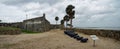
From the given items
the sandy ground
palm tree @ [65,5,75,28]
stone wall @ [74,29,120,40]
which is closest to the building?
palm tree @ [65,5,75,28]

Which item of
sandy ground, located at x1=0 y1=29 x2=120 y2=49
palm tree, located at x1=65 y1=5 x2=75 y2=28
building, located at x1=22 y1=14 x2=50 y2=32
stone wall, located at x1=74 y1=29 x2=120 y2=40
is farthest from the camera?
palm tree, located at x1=65 y1=5 x2=75 y2=28

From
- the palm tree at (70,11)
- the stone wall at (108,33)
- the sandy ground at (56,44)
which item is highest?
the palm tree at (70,11)

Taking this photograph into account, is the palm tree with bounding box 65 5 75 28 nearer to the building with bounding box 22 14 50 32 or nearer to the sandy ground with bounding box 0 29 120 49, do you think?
the building with bounding box 22 14 50 32

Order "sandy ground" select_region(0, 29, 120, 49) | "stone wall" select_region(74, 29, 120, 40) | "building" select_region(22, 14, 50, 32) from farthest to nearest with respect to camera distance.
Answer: "building" select_region(22, 14, 50, 32)
"stone wall" select_region(74, 29, 120, 40)
"sandy ground" select_region(0, 29, 120, 49)

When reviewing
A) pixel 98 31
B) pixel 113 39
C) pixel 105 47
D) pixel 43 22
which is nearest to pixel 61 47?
pixel 105 47

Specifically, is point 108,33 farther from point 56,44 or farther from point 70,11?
point 70,11

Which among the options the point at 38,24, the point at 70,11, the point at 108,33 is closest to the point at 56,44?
the point at 108,33

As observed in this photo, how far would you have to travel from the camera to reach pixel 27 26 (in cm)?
5128

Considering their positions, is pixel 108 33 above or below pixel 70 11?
below

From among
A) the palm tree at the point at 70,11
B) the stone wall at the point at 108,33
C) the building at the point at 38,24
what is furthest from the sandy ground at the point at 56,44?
the palm tree at the point at 70,11

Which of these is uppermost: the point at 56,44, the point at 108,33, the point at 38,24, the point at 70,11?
the point at 70,11

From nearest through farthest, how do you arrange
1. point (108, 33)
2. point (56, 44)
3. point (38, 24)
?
point (56, 44) → point (108, 33) → point (38, 24)

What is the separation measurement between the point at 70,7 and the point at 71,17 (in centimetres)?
316

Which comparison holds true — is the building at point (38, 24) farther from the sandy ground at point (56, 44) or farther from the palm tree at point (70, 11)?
the sandy ground at point (56, 44)
